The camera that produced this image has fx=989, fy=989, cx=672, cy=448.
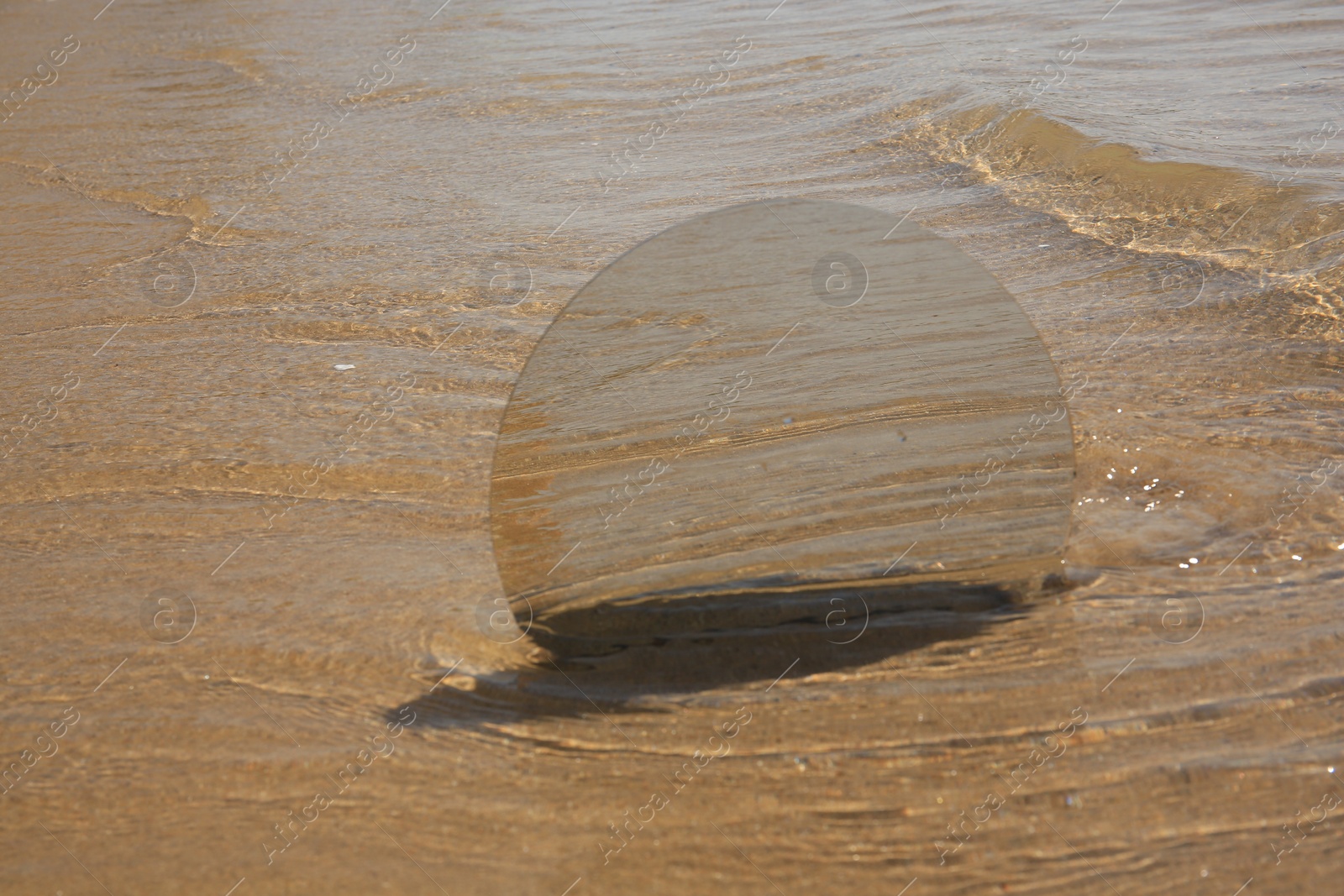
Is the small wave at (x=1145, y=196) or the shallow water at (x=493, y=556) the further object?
the small wave at (x=1145, y=196)

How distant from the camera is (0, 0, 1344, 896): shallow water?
1.42 metres

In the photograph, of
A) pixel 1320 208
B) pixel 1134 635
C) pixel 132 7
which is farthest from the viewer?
pixel 132 7

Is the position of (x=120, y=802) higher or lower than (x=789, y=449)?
lower

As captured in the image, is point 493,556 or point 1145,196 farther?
point 1145,196

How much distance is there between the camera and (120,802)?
4.93 ft

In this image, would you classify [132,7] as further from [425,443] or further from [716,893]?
[716,893]

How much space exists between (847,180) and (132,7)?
641 cm

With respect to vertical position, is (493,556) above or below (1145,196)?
below

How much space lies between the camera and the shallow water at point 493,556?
1.42 m

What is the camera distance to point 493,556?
6.39ft

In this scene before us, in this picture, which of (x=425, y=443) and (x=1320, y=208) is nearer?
(x=425, y=443)

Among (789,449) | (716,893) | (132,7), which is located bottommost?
(716,893)

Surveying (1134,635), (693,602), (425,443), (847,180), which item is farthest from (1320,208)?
(425,443)

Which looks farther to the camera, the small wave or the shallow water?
the small wave
